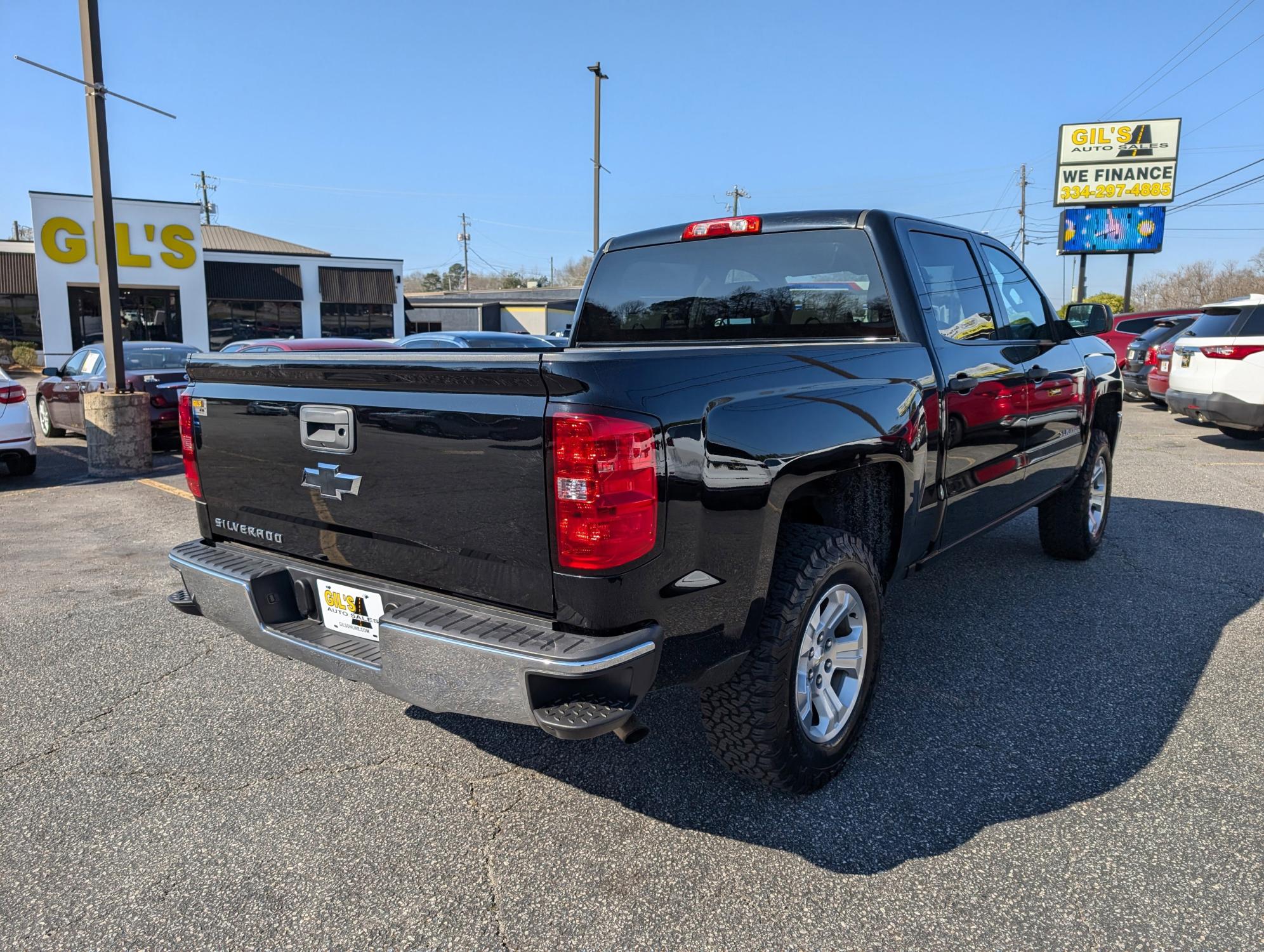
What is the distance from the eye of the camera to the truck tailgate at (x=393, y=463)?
7.64 ft

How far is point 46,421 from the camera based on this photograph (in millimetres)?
12695

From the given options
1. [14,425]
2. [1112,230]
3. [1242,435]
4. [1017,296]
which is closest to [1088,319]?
[1017,296]

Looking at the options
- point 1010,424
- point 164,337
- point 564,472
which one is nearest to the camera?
point 564,472

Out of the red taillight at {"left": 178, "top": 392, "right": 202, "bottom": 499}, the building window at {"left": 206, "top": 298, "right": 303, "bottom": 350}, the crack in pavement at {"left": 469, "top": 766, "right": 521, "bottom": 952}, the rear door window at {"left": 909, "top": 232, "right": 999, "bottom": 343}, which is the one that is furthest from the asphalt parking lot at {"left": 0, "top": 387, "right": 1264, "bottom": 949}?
the building window at {"left": 206, "top": 298, "right": 303, "bottom": 350}

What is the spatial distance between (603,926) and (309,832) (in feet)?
3.42

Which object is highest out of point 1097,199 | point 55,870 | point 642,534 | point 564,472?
point 1097,199

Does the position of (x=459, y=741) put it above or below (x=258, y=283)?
below

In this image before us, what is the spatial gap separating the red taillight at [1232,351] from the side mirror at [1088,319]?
6.45 m

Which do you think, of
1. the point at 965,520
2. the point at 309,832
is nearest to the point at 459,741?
the point at 309,832

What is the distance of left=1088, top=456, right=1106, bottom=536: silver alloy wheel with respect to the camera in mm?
5797

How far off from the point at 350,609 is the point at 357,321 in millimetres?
35943

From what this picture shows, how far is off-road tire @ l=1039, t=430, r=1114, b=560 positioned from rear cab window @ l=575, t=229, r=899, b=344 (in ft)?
8.54

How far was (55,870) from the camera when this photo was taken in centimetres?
257

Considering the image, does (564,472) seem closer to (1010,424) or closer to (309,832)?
(309,832)
